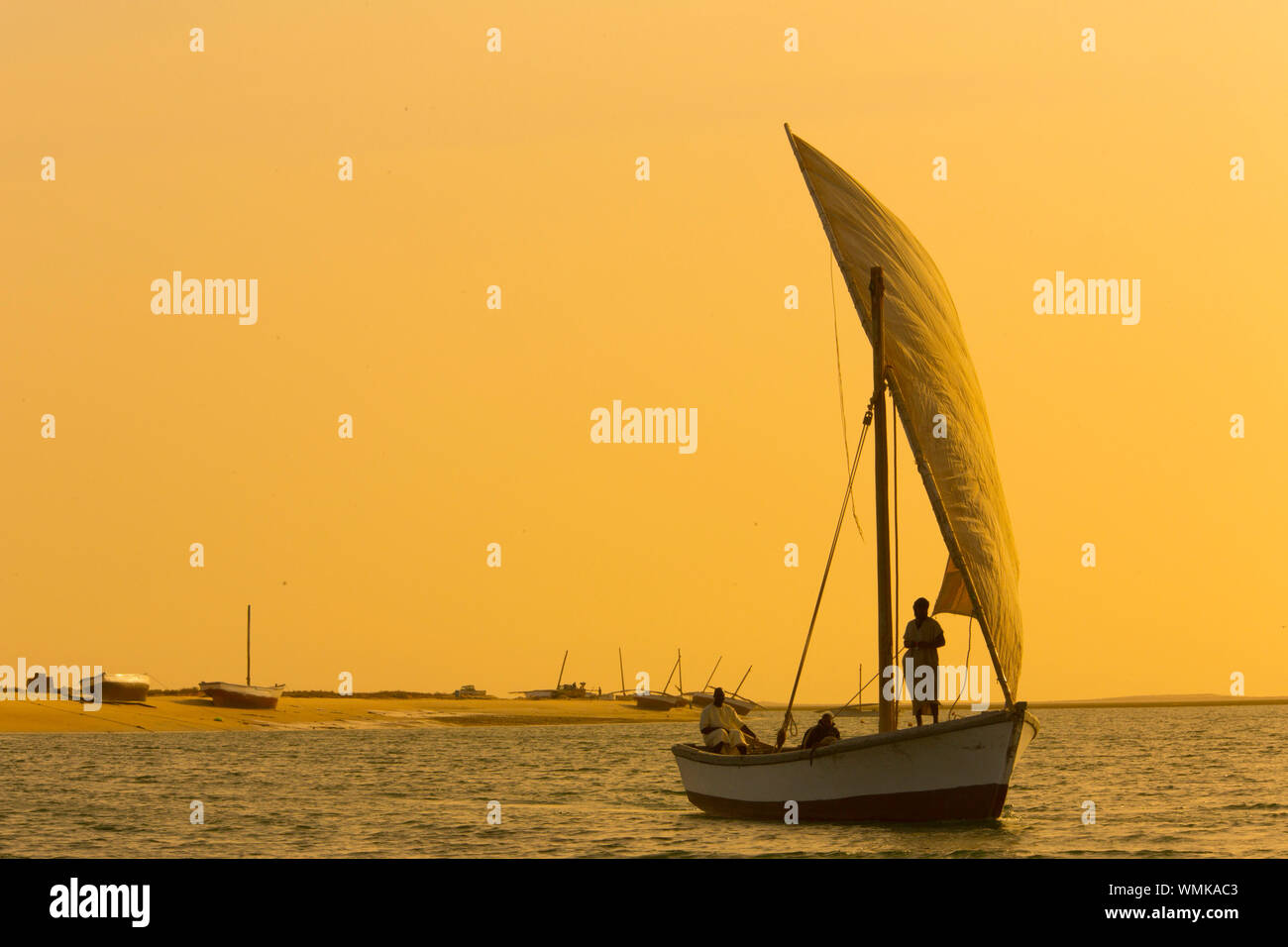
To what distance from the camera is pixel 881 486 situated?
3388cm

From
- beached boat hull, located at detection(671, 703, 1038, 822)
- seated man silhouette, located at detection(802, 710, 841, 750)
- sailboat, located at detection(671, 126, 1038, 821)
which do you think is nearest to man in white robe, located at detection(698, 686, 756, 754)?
sailboat, located at detection(671, 126, 1038, 821)

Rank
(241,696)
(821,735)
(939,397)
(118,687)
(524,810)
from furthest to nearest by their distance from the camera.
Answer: (241,696)
(118,687)
(524,810)
(939,397)
(821,735)

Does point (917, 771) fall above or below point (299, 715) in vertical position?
above

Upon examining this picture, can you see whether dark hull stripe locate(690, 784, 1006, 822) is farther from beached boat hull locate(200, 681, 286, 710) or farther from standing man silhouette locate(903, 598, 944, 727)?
beached boat hull locate(200, 681, 286, 710)

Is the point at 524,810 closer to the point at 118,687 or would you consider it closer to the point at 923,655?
the point at 923,655

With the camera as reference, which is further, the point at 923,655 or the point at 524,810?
the point at 524,810

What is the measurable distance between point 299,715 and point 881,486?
108 m

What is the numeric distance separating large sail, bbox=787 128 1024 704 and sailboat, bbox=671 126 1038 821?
39mm

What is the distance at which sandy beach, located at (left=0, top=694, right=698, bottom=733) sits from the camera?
363 ft

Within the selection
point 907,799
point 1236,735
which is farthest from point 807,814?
point 1236,735

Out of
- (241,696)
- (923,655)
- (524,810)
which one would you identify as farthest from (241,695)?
(923,655)

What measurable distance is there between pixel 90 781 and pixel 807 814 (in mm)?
31180

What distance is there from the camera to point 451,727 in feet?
520
